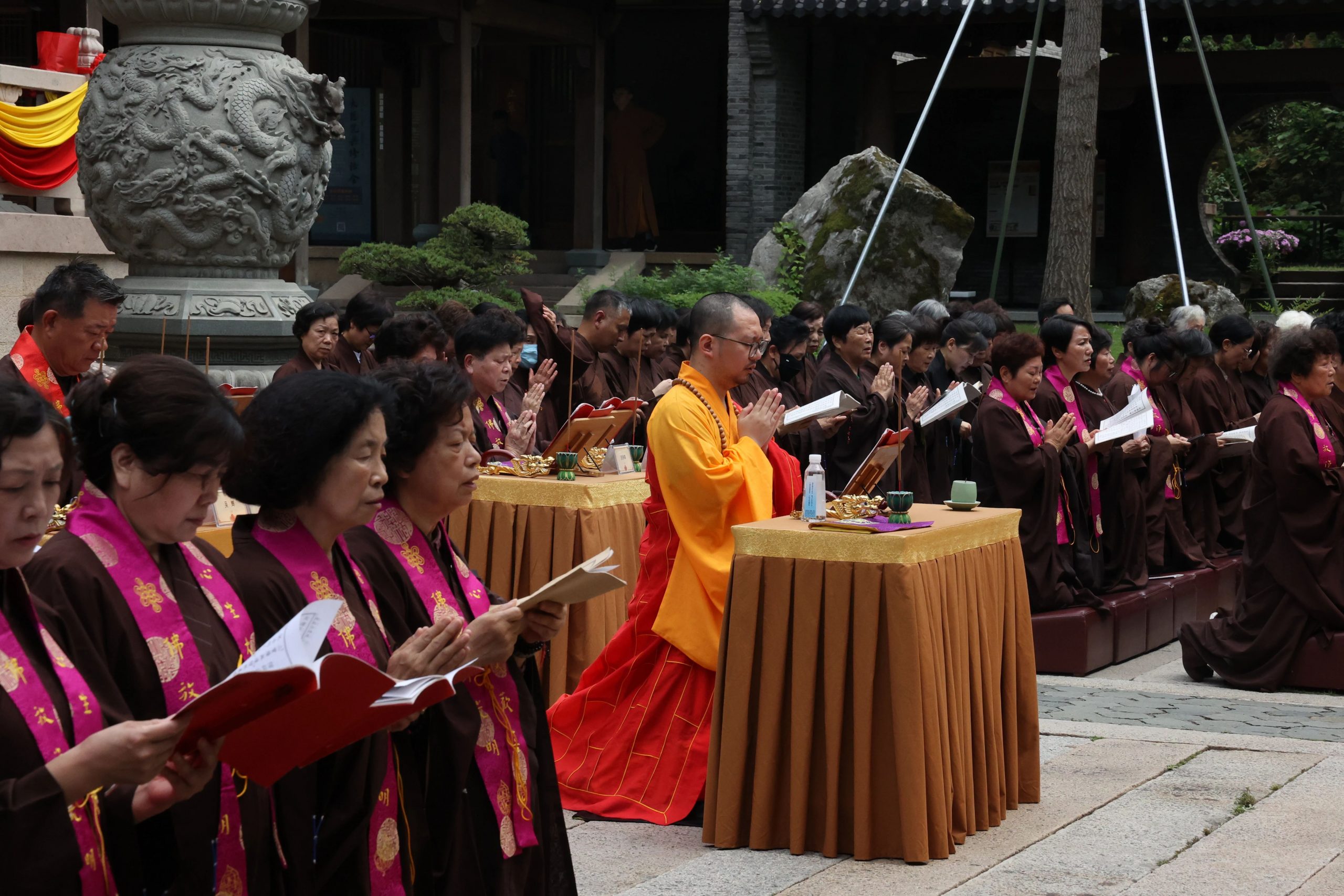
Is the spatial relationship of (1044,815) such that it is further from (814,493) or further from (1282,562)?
(1282,562)

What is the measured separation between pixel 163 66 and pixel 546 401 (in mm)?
2550

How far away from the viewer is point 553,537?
6062 millimetres

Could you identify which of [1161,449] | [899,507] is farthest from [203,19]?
[1161,449]

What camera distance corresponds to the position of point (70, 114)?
11438mm

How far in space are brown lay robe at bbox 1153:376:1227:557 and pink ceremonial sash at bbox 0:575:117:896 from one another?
28.1ft

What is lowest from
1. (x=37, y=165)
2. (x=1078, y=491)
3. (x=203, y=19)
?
(x=1078, y=491)

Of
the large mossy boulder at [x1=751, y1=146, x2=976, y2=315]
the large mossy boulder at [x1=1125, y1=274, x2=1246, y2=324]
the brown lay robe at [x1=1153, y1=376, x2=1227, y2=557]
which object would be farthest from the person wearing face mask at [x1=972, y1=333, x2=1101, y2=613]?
the large mossy boulder at [x1=1125, y1=274, x2=1246, y2=324]

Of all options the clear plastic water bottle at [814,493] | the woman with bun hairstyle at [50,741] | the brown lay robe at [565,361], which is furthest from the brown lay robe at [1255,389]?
the woman with bun hairstyle at [50,741]

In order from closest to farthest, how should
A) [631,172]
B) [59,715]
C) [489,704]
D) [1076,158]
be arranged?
[59,715], [489,704], [1076,158], [631,172]

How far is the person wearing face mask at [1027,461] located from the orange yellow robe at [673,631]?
268 cm

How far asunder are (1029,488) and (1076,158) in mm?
6272

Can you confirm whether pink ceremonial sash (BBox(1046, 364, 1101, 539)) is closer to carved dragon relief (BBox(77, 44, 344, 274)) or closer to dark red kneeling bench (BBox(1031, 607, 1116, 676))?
dark red kneeling bench (BBox(1031, 607, 1116, 676))

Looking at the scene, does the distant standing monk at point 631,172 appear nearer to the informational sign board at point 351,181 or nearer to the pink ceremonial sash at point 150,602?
the informational sign board at point 351,181

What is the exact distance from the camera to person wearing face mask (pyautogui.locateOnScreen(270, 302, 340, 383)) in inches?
281
